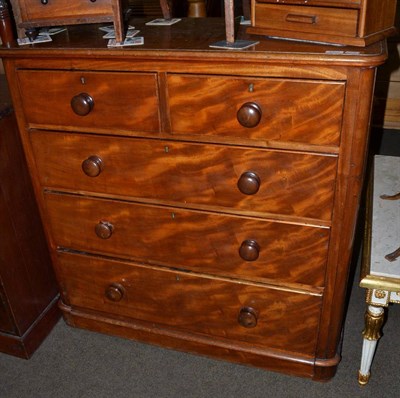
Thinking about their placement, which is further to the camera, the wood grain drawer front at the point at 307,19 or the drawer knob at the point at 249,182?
the drawer knob at the point at 249,182

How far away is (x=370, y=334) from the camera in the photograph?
177 cm

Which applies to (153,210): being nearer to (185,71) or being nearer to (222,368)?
(185,71)

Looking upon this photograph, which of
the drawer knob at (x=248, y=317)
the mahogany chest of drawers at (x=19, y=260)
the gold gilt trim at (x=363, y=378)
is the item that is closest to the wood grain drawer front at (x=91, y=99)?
the mahogany chest of drawers at (x=19, y=260)

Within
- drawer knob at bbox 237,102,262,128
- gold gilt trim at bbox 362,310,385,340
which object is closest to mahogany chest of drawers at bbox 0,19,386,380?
drawer knob at bbox 237,102,262,128

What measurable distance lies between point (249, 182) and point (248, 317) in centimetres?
57

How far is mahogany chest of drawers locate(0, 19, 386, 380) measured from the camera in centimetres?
140

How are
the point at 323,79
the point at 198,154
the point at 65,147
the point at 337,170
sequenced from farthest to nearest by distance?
1. the point at 65,147
2. the point at 198,154
3. the point at 337,170
4. the point at 323,79

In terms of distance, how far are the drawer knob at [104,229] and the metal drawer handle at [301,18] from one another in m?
0.96

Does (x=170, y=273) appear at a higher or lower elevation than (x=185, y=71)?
lower

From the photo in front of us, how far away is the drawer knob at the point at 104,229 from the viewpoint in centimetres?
184

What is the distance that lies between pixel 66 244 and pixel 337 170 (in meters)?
1.12

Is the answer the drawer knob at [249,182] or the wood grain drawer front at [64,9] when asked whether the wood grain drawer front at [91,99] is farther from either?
the drawer knob at [249,182]

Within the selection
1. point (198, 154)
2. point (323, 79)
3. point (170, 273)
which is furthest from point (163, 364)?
point (323, 79)

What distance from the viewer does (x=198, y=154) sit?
62.2 inches
